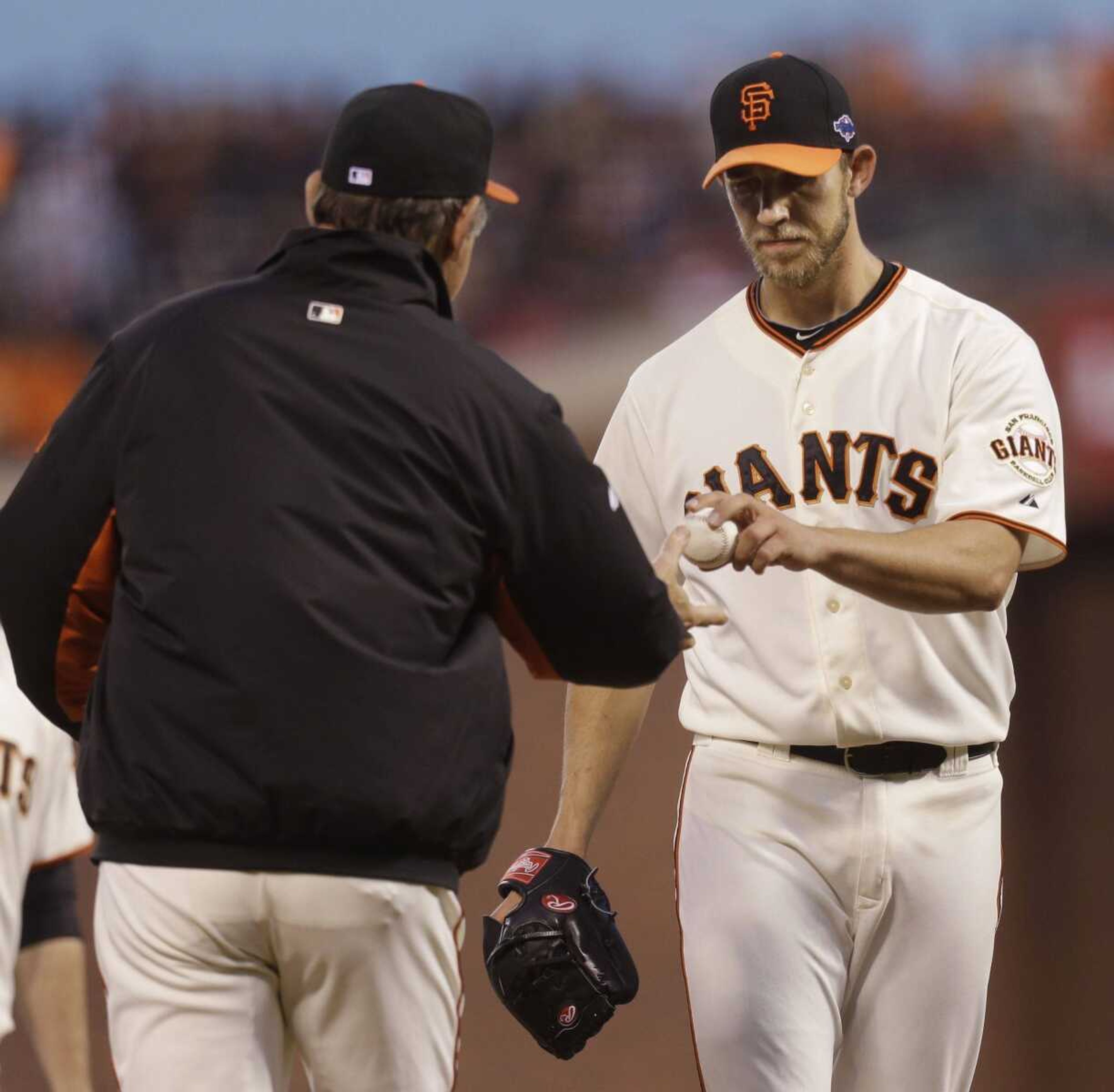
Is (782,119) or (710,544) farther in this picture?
(782,119)

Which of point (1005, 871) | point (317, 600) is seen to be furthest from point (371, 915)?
point (1005, 871)

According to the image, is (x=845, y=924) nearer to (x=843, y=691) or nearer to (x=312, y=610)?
(x=843, y=691)

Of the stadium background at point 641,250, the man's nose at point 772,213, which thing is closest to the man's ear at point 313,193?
the man's nose at point 772,213

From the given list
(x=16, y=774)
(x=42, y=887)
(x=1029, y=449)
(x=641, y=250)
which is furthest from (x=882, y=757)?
(x=641, y=250)

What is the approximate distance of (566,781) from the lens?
11.2 feet

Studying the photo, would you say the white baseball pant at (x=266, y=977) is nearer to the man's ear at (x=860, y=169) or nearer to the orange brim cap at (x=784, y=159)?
the orange brim cap at (x=784, y=159)

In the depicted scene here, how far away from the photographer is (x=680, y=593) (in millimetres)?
2746

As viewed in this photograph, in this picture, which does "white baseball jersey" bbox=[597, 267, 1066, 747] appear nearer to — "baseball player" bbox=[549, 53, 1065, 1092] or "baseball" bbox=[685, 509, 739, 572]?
"baseball player" bbox=[549, 53, 1065, 1092]

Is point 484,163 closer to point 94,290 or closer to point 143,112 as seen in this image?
point 94,290

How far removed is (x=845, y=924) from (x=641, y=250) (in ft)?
16.5

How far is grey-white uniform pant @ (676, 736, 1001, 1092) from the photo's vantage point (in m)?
3.17

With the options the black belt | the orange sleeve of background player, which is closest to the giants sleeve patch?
the black belt

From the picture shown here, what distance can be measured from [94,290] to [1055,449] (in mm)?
5692

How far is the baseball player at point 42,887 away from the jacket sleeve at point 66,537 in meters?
2.05
